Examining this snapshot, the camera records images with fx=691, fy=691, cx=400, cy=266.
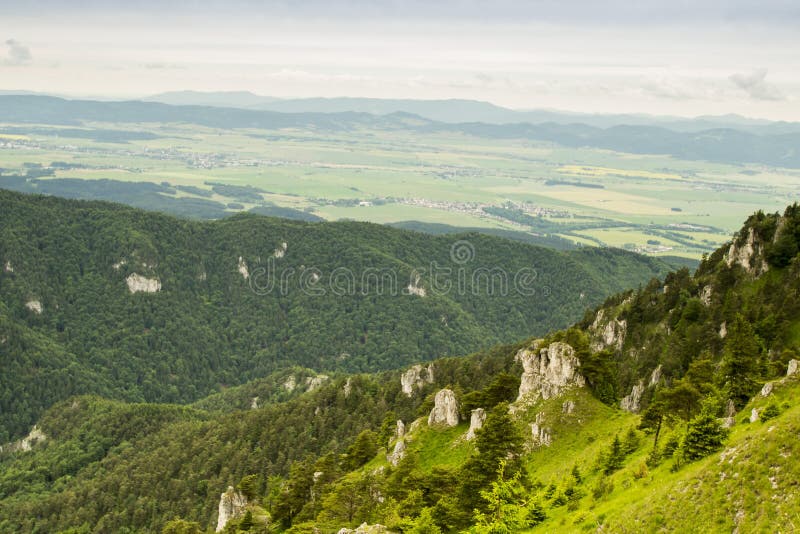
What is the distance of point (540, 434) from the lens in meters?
67.4

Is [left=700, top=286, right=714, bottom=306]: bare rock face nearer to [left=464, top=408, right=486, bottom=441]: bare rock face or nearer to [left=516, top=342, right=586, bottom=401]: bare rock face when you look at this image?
[left=516, top=342, right=586, bottom=401]: bare rock face

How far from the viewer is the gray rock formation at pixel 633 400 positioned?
81.3 m

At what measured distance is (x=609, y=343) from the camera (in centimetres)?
11019

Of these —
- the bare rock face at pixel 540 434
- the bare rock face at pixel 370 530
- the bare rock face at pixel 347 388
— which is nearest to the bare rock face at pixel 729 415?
the bare rock face at pixel 540 434

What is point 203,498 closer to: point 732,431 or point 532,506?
point 532,506

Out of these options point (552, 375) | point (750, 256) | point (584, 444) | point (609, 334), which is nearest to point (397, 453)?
point (552, 375)

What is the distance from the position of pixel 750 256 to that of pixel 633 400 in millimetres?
30026

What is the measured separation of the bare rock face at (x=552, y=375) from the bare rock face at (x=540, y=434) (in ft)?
11.6

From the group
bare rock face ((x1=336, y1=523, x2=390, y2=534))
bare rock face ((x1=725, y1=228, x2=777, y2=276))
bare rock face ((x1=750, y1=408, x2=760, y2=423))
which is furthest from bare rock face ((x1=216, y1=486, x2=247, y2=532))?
bare rock face ((x1=725, y1=228, x2=777, y2=276))

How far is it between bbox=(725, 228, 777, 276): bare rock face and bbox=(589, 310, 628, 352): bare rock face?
1917cm

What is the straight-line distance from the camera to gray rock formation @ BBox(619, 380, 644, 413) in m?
81.3

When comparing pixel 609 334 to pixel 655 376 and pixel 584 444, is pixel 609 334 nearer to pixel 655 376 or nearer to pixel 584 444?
pixel 655 376

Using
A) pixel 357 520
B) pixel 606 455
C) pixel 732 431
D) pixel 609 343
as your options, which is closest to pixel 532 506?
pixel 606 455

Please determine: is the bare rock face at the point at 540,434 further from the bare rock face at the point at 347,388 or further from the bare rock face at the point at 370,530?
the bare rock face at the point at 347,388
